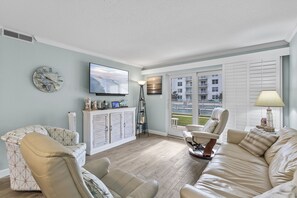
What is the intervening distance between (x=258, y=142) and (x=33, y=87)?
371 centimetres

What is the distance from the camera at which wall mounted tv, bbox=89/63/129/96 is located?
350cm

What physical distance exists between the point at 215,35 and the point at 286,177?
228cm

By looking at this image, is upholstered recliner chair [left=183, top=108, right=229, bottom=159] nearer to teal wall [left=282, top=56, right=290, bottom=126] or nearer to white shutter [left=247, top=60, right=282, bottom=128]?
white shutter [left=247, top=60, right=282, bottom=128]

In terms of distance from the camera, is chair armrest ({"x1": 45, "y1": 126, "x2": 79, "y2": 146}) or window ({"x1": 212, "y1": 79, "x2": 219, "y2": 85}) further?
window ({"x1": 212, "y1": 79, "x2": 219, "y2": 85})

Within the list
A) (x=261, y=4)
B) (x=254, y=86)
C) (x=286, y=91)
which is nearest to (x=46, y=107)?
(x=261, y=4)

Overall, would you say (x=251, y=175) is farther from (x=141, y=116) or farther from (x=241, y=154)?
(x=141, y=116)

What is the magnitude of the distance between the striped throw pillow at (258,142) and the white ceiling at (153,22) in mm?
1640

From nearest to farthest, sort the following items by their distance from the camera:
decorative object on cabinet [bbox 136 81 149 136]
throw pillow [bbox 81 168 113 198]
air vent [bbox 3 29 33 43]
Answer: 1. throw pillow [bbox 81 168 113 198]
2. air vent [bbox 3 29 33 43]
3. decorative object on cabinet [bbox 136 81 149 136]

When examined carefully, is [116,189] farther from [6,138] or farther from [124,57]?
[124,57]

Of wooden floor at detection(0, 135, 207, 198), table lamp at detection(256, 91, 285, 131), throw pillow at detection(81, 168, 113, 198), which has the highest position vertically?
table lamp at detection(256, 91, 285, 131)

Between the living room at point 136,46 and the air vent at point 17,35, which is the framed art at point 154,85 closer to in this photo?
the living room at point 136,46

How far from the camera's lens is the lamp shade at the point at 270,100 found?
2.43 meters

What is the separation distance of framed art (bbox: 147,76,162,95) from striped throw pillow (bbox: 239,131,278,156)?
9.77 ft

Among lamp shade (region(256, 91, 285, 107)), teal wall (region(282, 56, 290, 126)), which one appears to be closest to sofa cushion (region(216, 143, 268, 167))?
lamp shade (region(256, 91, 285, 107))
